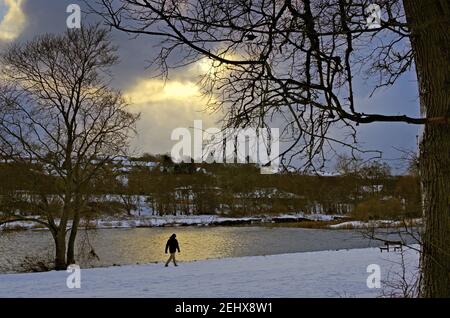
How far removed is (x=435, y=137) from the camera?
4.48 metres

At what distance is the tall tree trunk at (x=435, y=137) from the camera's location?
4.44m

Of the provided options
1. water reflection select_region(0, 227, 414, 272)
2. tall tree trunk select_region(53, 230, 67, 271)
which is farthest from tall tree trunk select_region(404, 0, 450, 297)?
water reflection select_region(0, 227, 414, 272)

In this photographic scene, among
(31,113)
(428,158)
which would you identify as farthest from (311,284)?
(31,113)

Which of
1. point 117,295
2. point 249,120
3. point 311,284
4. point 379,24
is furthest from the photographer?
point 311,284

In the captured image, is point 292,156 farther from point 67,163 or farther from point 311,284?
point 67,163

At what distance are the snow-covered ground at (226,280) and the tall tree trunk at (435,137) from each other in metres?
5.95

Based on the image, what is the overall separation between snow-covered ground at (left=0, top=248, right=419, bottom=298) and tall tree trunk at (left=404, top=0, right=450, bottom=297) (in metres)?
5.95

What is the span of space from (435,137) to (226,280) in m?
11.7

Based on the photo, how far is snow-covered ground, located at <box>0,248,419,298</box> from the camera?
12797 mm

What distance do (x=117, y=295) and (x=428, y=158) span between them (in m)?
10.1

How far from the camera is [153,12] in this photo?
4480 mm

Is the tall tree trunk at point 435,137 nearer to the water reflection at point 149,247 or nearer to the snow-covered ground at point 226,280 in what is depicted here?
the snow-covered ground at point 226,280

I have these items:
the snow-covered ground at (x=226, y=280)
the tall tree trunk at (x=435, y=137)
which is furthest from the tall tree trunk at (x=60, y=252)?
the tall tree trunk at (x=435, y=137)

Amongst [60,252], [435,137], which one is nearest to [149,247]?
[60,252]
